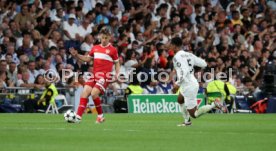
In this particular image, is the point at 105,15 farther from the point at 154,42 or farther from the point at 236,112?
the point at 236,112

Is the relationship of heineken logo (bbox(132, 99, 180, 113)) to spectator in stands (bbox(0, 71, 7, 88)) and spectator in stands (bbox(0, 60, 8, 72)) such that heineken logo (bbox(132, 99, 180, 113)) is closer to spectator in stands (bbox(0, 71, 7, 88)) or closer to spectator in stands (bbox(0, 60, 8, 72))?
spectator in stands (bbox(0, 71, 7, 88))

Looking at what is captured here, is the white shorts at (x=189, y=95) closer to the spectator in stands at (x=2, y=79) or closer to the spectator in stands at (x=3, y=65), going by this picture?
the spectator in stands at (x=3, y=65)

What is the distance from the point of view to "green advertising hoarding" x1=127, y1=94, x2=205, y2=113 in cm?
3067

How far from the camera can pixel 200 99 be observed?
31438 millimetres

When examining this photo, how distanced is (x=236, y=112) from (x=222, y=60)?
8.60 ft

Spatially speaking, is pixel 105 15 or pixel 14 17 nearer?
pixel 14 17

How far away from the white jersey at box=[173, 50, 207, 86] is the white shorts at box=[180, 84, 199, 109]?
107mm

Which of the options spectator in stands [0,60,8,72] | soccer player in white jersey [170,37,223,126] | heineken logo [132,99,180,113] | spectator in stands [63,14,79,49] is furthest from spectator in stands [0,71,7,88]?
soccer player in white jersey [170,37,223,126]

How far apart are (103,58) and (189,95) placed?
8.26 ft

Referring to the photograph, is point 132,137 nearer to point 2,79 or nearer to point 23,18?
point 2,79

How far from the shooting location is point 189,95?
20.7 metres

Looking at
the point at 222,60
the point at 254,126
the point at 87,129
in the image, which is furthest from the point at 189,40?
the point at 87,129

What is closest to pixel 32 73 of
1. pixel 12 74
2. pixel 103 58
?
pixel 12 74

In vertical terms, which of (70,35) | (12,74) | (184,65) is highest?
(70,35)
